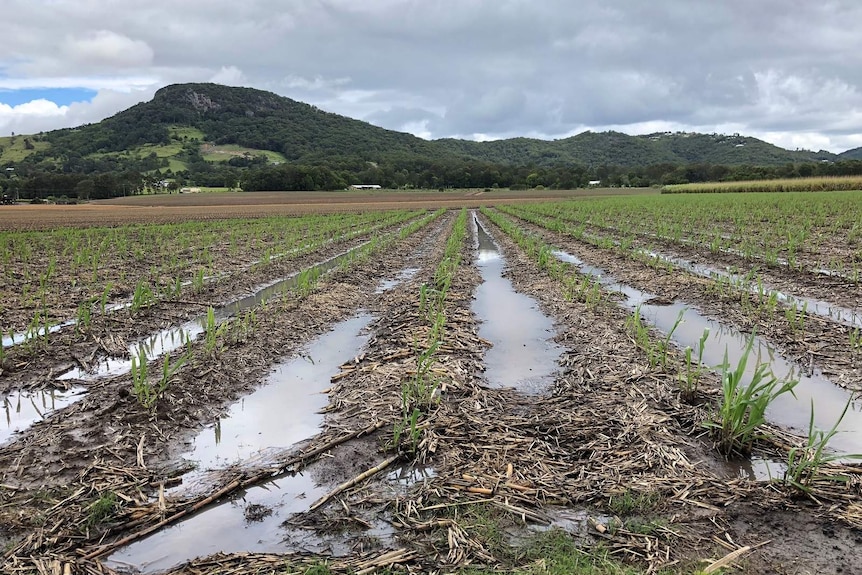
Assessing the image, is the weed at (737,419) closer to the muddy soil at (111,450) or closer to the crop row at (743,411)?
the crop row at (743,411)

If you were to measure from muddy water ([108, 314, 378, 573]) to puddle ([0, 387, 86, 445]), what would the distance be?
160 cm

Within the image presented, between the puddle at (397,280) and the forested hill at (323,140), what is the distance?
126 metres

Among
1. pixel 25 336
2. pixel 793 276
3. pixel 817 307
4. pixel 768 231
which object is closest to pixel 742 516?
pixel 817 307

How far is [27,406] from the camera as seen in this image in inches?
201

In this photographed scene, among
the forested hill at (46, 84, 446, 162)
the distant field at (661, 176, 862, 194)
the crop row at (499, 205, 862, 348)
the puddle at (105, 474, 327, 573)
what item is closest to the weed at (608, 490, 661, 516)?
the puddle at (105, 474, 327, 573)

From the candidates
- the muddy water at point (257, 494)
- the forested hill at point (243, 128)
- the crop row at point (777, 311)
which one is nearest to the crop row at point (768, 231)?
the crop row at point (777, 311)

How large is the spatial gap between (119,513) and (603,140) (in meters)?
195

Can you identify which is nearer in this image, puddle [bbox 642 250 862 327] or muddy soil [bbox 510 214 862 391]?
muddy soil [bbox 510 214 862 391]

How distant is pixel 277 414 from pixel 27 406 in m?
2.38

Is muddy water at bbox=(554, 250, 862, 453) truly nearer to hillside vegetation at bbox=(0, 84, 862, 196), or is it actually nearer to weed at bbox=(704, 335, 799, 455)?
weed at bbox=(704, 335, 799, 455)

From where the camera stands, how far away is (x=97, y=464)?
152 inches

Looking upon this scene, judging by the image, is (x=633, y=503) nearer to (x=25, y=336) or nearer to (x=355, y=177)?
(x=25, y=336)

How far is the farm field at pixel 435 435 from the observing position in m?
2.94

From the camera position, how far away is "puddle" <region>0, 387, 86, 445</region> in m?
4.66
